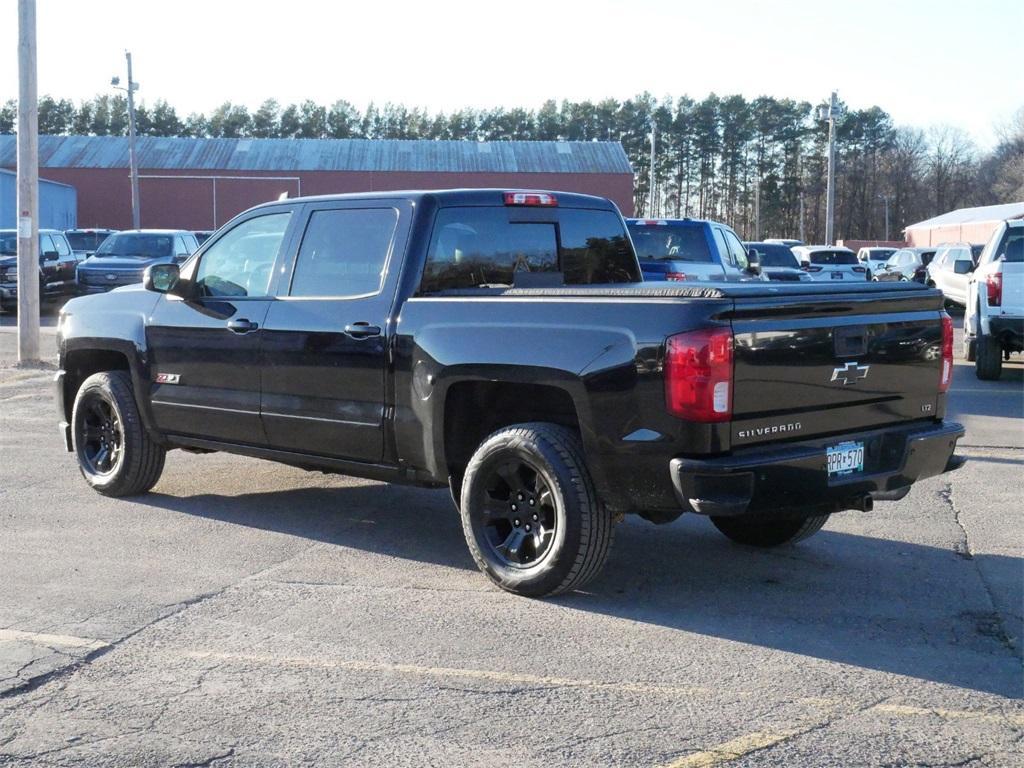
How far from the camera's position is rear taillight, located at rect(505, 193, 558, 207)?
6688mm

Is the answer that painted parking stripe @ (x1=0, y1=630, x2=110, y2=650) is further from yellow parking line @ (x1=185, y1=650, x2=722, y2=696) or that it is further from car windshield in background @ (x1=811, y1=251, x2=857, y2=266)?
car windshield in background @ (x1=811, y1=251, x2=857, y2=266)

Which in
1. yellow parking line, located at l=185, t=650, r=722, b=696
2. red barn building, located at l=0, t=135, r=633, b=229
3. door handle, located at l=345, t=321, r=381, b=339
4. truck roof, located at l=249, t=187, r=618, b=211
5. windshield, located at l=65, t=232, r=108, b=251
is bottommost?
yellow parking line, located at l=185, t=650, r=722, b=696

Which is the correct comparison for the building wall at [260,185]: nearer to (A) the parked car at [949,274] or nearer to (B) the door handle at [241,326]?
(A) the parked car at [949,274]

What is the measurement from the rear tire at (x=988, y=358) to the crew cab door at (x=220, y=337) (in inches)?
410

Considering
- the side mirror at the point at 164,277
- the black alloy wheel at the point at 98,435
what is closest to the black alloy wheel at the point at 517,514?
the side mirror at the point at 164,277

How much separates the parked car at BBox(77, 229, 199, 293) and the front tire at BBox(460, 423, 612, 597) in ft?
67.5

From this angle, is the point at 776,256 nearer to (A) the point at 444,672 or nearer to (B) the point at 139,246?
(B) the point at 139,246

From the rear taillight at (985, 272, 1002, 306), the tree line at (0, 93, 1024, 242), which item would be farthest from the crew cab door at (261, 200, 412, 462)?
the tree line at (0, 93, 1024, 242)

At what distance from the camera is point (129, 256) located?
2650 centimetres

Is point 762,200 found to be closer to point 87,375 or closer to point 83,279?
point 83,279

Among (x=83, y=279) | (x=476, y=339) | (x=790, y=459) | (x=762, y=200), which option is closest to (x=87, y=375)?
(x=476, y=339)

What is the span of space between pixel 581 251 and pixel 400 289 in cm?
130

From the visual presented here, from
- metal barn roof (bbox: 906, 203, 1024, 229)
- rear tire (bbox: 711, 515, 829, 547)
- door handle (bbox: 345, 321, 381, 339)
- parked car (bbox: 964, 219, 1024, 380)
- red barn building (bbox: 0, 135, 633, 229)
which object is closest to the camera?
door handle (bbox: 345, 321, 381, 339)

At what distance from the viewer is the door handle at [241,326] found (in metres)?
6.98
